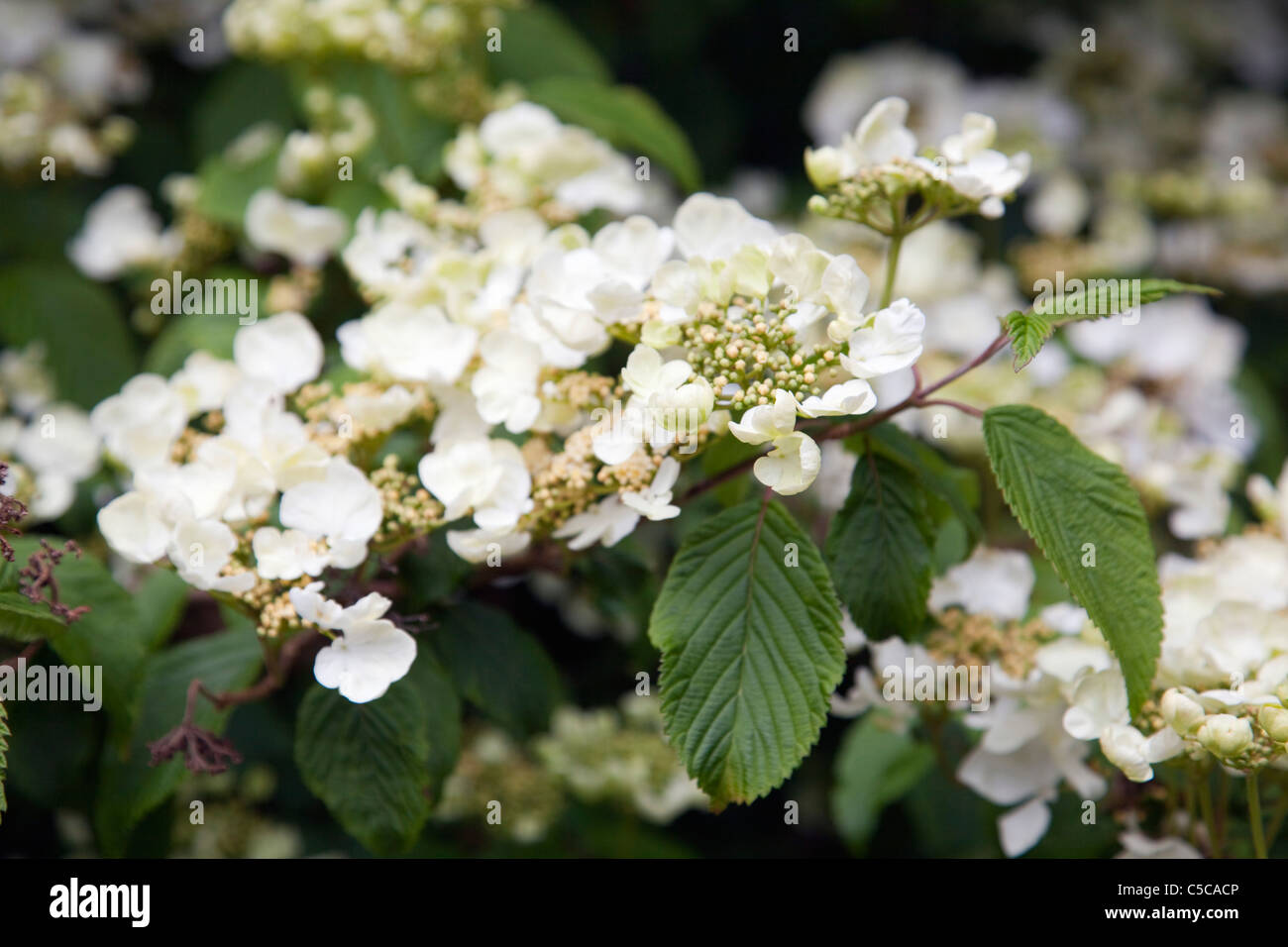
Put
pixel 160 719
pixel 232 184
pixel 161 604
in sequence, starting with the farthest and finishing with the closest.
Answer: pixel 232 184 → pixel 161 604 → pixel 160 719

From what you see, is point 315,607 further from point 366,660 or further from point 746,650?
point 746,650

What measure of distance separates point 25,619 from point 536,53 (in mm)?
1459

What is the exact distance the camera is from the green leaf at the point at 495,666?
1340 millimetres

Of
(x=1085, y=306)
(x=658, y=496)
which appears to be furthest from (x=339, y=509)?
(x=1085, y=306)

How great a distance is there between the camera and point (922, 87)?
2717 mm

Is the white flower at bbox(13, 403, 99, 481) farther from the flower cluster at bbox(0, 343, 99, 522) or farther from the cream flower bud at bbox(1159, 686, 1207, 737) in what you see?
the cream flower bud at bbox(1159, 686, 1207, 737)

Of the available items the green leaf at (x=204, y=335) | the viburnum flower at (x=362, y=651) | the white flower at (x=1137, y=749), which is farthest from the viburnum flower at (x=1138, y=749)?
the green leaf at (x=204, y=335)

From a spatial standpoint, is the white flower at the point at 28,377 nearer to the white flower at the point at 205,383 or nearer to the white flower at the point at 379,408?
Result: the white flower at the point at 205,383

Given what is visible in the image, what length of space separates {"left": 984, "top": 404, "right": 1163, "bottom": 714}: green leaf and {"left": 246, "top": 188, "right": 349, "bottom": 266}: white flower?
1.06m

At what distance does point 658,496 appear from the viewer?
1082 millimetres

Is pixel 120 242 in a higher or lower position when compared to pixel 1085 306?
higher
